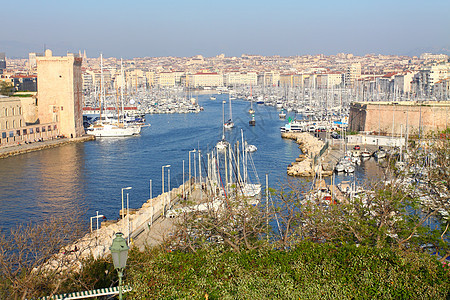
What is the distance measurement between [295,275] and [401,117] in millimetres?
14640

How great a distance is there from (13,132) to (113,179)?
6.44m

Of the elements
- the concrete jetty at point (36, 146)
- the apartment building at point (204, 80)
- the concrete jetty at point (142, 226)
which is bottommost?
the concrete jetty at point (36, 146)

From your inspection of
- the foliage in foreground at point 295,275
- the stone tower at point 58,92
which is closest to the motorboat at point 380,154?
the stone tower at point 58,92

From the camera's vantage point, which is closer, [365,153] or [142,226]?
[142,226]

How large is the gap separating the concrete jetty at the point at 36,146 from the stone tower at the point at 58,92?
510 millimetres

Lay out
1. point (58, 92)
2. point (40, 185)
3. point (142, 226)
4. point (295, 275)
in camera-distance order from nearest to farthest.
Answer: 1. point (295, 275)
2. point (142, 226)
3. point (40, 185)
4. point (58, 92)

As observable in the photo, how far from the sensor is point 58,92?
1927 centimetres

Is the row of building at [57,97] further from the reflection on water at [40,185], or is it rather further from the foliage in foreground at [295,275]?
the foliage in foreground at [295,275]

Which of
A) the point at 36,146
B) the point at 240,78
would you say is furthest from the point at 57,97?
the point at 240,78

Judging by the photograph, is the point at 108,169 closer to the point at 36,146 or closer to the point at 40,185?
the point at 40,185

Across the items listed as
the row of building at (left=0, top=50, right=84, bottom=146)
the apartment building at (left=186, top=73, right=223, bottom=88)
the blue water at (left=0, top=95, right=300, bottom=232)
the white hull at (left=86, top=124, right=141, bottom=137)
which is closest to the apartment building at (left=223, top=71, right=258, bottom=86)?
the apartment building at (left=186, top=73, right=223, bottom=88)

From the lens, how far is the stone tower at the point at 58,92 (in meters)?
19.2

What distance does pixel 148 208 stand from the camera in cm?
834

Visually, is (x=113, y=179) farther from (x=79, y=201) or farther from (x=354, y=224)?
(x=354, y=224)
